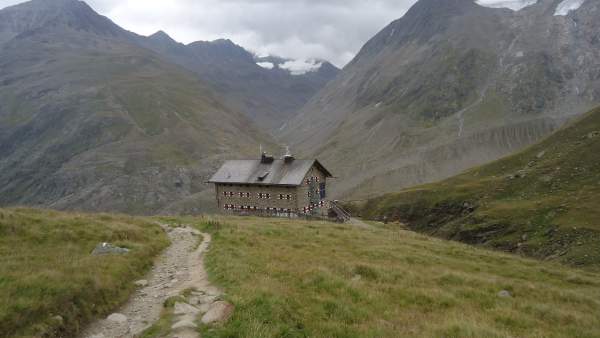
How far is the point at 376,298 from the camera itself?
621 inches

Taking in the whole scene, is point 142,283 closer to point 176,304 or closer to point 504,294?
point 176,304

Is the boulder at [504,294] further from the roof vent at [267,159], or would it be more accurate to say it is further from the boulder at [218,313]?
the roof vent at [267,159]

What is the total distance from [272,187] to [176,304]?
5372 centimetres

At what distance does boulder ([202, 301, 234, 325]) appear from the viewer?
12366 millimetres

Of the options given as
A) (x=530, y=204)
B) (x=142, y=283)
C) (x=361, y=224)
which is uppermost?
(x=142, y=283)

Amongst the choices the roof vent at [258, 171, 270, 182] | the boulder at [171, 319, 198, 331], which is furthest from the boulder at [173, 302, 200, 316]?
the roof vent at [258, 171, 270, 182]

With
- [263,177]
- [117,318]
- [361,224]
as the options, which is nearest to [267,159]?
[263,177]

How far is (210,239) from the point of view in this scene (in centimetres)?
3020

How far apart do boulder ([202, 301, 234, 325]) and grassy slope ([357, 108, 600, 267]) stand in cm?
4752

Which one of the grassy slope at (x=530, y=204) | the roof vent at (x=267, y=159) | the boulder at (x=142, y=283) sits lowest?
the grassy slope at (x=530, y=204)

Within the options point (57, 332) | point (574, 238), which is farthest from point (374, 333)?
point (574, 238)

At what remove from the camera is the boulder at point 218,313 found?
12.4 meters

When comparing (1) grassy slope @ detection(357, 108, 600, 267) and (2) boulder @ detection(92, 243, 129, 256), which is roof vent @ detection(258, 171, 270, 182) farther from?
(2) boulder @ detection(92, 243, 129, 256)

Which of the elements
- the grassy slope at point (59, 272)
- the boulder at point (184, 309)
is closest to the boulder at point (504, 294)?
the boulder at point (184, 309)
